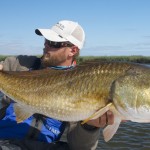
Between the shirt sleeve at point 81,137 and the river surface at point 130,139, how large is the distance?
6.94 m

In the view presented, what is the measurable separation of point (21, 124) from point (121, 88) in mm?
1807

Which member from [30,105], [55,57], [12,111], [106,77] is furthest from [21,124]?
[106,77]

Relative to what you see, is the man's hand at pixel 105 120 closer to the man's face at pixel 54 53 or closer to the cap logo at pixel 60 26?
the man's face at pixel 54 53

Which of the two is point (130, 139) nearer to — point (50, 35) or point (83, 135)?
point (83, 135)

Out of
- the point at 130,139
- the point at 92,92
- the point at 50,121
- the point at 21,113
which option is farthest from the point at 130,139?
the point at 92,92

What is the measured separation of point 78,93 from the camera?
440cm

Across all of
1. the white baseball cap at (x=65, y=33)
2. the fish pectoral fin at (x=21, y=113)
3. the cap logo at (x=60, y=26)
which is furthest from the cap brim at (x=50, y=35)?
the fish pectoral fin at (x=21, y=113)

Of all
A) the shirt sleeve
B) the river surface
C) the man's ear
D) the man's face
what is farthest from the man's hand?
the river surface

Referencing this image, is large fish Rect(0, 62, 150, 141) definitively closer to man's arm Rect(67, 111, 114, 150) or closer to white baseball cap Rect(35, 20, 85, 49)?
man's arm Rect(67, 111, 114, 150)

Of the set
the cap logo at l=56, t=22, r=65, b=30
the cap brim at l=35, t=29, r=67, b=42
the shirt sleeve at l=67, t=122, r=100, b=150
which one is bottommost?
the shirt sleeve at l=67, t=122, r=100, b=150

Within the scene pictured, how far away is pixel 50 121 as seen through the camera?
546 centimetres

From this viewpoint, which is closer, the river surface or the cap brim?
the cap brim

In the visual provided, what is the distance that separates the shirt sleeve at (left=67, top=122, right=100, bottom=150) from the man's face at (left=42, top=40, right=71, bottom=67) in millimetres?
992

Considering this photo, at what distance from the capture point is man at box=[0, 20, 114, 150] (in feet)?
17.2
